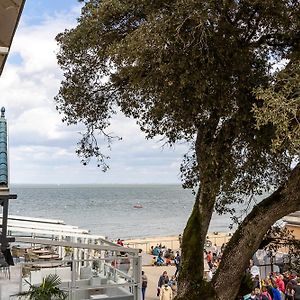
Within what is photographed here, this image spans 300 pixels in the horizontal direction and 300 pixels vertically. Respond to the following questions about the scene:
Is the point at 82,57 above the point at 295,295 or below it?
above

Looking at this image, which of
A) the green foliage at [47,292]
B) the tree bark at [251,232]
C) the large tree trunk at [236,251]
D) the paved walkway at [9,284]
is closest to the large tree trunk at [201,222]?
the large tree trunk at [236,251]

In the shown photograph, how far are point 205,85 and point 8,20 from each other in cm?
378

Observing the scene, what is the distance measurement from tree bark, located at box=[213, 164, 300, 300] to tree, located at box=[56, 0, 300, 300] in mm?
17

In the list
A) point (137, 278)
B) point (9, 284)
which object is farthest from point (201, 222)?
point (9, 284)

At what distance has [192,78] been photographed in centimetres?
648

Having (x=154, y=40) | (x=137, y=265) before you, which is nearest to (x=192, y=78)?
(x=154, y=40)

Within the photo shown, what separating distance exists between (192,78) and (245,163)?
6.01 feet

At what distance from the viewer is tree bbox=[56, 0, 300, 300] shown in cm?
652

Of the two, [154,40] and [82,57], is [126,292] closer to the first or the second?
[82,57]

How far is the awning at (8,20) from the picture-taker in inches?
118

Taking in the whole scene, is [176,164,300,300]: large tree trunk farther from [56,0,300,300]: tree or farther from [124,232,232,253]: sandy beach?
[124,232,232,253]: sandy beach

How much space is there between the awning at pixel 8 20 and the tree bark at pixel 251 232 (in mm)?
5347

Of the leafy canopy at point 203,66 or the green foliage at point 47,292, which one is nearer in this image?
the leafy canopy at point 203,66

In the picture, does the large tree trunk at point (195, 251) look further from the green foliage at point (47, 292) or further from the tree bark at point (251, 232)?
the green foliage at point (47, 292)
